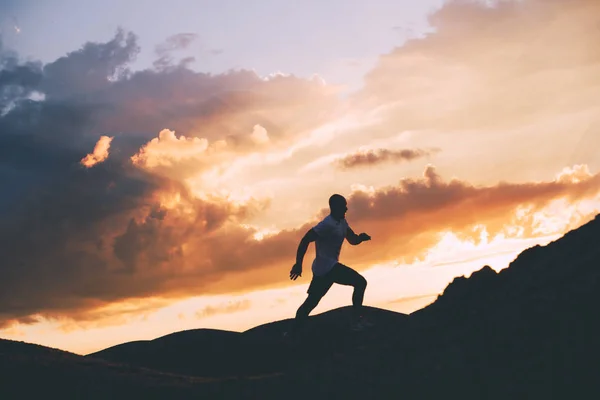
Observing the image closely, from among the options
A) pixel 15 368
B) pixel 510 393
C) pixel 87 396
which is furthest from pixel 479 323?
pixel 15 368

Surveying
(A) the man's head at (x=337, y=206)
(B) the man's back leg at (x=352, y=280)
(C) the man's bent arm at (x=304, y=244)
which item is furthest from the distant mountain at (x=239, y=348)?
(A) the man's head at (x=337, y=206)

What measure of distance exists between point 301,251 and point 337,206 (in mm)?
1071

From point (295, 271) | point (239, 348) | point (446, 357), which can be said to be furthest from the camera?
point (239, 348)

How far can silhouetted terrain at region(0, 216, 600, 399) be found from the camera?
30.7 feet

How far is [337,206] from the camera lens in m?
13.1

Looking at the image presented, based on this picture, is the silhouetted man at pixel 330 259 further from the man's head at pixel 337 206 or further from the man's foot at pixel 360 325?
the man's foot at pixel 360 325

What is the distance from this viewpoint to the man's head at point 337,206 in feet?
43.0

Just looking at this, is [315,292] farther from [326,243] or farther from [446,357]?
[446,357]

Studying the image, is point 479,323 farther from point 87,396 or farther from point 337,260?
point 87,396

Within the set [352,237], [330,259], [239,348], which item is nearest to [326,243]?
[330,259]

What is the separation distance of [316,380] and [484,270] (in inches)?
154

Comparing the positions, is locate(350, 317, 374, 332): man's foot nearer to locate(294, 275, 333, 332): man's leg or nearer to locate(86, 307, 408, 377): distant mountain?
locate(86, 307, 408, 377): distant mountain

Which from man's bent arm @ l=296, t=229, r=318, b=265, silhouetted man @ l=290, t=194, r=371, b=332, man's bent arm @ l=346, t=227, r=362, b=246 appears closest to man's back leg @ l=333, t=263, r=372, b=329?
silhouetted man @ l=290, t=194, r=371, b=332

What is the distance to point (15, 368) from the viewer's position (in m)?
12.0
